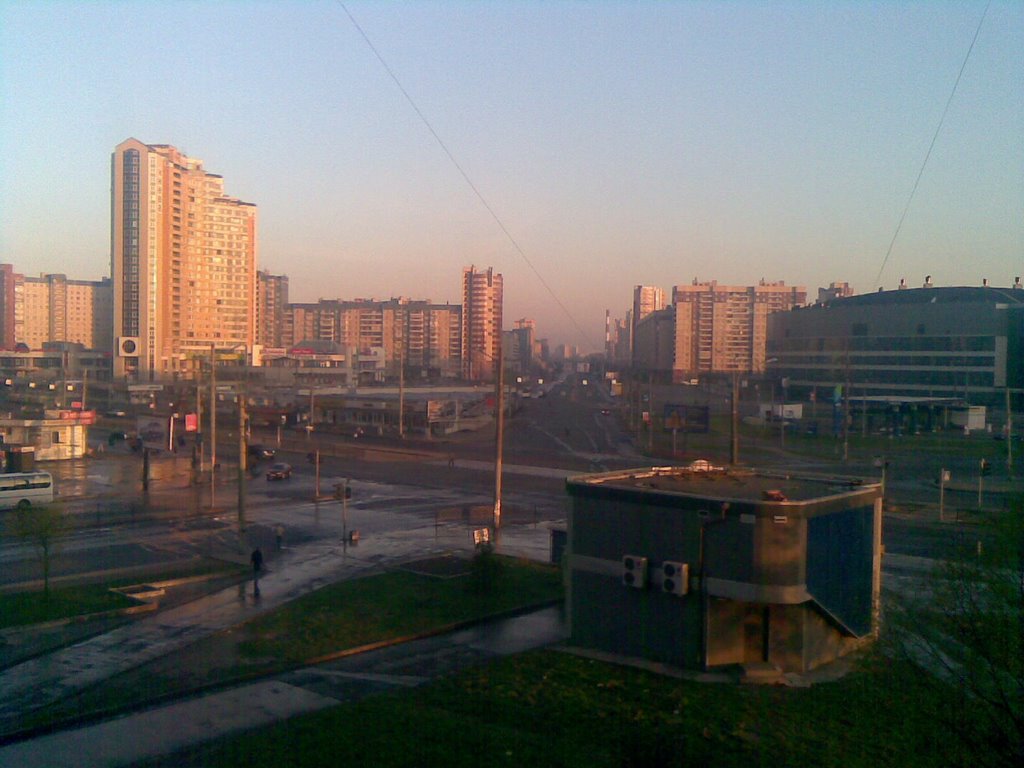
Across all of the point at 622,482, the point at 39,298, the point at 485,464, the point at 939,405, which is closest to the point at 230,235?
the point at 39,298

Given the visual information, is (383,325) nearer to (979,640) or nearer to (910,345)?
(910,345)

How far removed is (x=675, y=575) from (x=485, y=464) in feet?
78.6

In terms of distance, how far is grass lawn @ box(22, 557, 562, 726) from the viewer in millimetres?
7850

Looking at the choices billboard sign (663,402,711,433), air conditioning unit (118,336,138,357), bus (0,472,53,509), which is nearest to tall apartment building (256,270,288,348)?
air conditioning unit (118,336,138,357)

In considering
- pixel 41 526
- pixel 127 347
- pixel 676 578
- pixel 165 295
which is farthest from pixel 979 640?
pixel 165 295

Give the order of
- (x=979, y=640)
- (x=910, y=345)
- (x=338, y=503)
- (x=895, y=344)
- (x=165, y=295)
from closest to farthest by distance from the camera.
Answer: (x=979, y=640), (x=338, y=503), (x=910, y=345), (x=895, y=344), (x=165, y=295)

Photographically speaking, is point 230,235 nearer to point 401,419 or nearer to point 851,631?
point 401,419

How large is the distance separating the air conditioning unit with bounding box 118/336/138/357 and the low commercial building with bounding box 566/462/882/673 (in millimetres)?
56631

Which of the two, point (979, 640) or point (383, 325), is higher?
point (383, 325)

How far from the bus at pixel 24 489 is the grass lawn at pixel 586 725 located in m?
16.2

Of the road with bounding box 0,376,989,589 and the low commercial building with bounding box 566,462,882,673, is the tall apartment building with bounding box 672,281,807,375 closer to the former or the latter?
the road with bounding box 0,376,989,589

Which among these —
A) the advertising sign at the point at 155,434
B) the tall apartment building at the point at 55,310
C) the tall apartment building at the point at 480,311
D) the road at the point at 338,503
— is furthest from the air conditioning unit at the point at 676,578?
the tall apartment building at the point at 480,311

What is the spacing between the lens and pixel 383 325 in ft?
349

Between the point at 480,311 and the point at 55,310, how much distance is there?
42.3 meters
